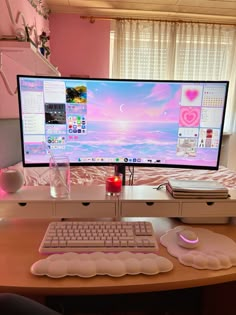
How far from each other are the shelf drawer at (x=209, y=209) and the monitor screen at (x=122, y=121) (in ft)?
0.55

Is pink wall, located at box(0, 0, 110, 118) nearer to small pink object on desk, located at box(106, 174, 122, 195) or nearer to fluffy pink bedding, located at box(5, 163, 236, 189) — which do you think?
fluffy pink bedding, located at box(5, 163, 236, 189)

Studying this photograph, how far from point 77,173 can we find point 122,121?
103 cm

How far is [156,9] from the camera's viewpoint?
123 inches

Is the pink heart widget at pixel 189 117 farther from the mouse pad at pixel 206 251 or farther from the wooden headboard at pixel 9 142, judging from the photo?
the wooden headboard at pixel 9 142

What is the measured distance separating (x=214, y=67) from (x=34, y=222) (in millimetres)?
3429

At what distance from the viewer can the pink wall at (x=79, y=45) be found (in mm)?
3236

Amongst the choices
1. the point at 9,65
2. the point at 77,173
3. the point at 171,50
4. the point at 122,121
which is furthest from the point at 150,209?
the point at 171,50

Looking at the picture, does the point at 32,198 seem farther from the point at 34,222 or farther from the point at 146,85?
the point at 146,85

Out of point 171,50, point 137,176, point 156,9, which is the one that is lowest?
point 137,176

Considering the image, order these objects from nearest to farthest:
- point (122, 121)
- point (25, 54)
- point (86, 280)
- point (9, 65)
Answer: point (86, 280)
point (122, 121)
point (25, 54)
point (9, 65)

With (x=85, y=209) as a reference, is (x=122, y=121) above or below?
above

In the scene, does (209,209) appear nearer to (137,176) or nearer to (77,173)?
(137,176)

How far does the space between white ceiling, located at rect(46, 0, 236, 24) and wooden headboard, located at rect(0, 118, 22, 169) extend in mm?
2023

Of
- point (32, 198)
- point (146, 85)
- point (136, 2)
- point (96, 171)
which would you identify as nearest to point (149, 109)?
point (146, 85)
